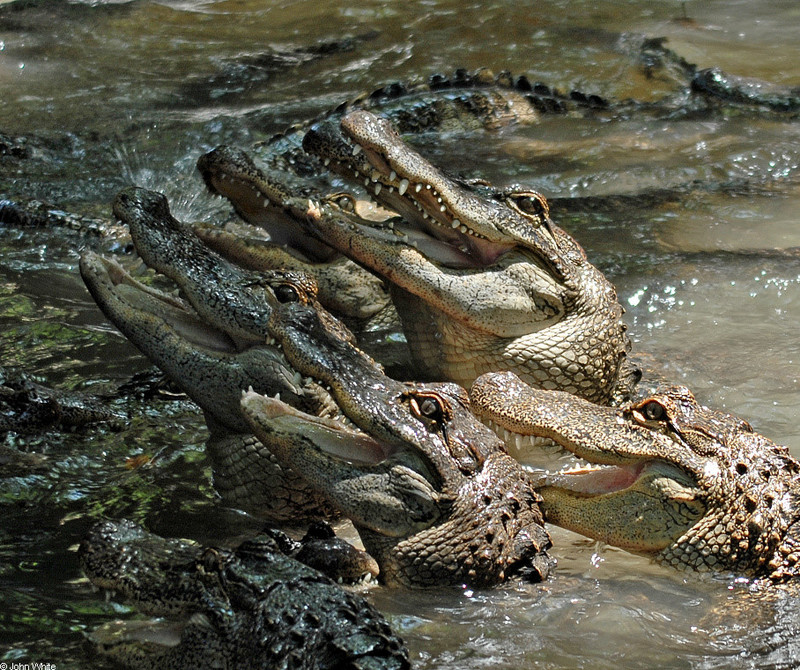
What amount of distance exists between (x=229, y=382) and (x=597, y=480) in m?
1.59

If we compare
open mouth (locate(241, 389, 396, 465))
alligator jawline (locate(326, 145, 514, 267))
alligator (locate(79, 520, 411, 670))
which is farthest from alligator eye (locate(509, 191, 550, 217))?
alligator (locate(79, 520, 411, 670))

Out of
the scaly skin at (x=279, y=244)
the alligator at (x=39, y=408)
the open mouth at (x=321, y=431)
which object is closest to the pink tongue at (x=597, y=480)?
the open mouth at (x=321, y=431)

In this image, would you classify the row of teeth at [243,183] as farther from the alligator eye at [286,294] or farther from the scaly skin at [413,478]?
the scaly skin at [413,478]

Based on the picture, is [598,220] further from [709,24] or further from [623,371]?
[709,24]

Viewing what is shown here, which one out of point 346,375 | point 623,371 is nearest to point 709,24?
point 623,371

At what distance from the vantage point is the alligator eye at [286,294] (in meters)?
4.78

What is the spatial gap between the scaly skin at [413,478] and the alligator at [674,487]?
22 cm

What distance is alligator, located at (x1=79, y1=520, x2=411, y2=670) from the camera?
120 inches

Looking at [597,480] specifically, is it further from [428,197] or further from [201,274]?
[201,274]

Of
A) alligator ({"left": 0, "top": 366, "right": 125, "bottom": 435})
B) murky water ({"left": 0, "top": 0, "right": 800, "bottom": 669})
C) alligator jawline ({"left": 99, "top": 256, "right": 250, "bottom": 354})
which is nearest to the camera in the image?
murky water ({"left": 0, "top": 0, "right": 800, "bottom": 669})

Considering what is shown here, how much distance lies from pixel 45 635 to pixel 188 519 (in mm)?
1078

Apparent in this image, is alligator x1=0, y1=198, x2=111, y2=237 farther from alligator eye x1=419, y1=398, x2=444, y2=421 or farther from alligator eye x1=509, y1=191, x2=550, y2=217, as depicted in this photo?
alligator eye x1=419, y1=398, x2=444, y2=421

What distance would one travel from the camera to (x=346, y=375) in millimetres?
4242

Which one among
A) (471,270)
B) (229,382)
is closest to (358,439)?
(229,382)
